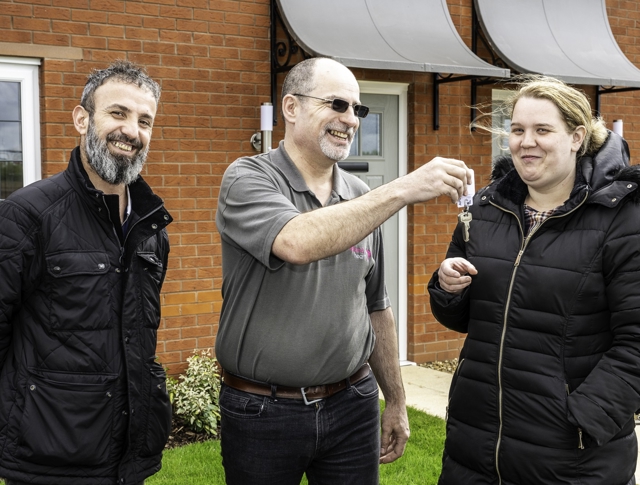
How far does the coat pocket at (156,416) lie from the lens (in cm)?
284

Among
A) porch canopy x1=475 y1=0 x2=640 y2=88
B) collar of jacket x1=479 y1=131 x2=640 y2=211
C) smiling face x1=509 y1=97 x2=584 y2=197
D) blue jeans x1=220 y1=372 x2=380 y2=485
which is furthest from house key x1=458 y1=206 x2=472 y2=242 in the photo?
porch canopy x1=475 y1=0 x2=640 y2=88

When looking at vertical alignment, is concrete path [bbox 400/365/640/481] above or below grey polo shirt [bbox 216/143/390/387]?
below

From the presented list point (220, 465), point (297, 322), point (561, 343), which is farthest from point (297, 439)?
point (220, 465)

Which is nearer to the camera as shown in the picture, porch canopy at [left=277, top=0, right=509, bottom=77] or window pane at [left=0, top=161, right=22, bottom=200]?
window pane at [left=0, top=161, right=22, bottom=200]

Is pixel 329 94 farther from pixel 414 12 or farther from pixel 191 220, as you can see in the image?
pixel 414 12

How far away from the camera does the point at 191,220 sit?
21.7 feet

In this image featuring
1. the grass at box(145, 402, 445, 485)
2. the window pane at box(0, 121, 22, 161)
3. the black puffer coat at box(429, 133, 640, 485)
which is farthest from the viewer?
the window pane at box(0, 121, 22, 161)

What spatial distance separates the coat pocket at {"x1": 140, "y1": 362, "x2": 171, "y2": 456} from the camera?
2.84 m

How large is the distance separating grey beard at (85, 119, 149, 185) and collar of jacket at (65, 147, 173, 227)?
0.15ft

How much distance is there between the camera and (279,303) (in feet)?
9.27

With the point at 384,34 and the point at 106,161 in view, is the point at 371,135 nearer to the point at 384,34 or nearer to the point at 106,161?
the point at 384,34

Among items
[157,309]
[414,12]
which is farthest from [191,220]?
[157,309]

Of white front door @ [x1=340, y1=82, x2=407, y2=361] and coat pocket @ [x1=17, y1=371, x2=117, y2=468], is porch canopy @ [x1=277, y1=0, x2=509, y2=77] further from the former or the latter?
coat pocket @ [x1=17, y1=371, x2=117, y2=468]

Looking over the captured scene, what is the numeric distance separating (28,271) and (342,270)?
3.60 ft
